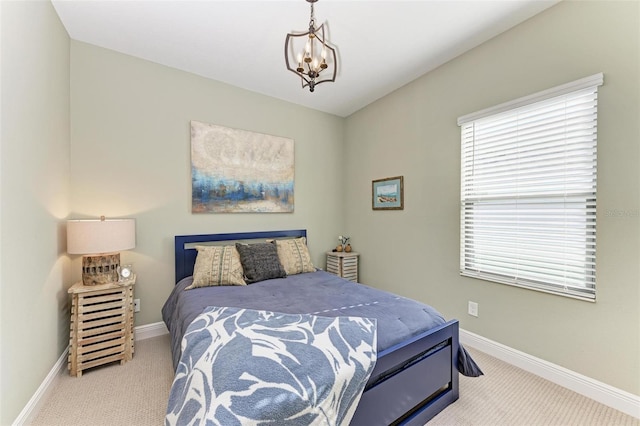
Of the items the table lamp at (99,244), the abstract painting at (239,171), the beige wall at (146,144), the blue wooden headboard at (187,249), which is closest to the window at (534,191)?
the abstract painting at (239,171)

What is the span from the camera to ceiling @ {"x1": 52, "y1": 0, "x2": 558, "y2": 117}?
6.50 ft

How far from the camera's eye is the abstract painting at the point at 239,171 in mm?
2928

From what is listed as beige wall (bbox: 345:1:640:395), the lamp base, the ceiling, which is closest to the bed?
the lamp base

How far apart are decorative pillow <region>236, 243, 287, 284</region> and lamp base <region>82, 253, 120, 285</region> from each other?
3.49 feet

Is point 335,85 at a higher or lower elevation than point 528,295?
higher

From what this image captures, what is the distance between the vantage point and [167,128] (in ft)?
9.07

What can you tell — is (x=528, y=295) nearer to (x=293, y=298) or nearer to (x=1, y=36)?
(x=293, y=298)

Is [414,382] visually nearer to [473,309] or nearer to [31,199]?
[473,309]

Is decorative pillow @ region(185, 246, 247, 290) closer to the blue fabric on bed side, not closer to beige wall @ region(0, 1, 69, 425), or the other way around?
the blue fabric on bed side

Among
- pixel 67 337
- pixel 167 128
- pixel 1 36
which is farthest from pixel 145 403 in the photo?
pixel 167 128

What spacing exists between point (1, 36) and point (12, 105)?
0.33 meters

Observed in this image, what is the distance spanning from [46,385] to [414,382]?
2429 mm

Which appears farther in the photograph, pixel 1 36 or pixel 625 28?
pixel 625 28

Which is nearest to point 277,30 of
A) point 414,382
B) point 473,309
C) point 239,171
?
point 239,171
